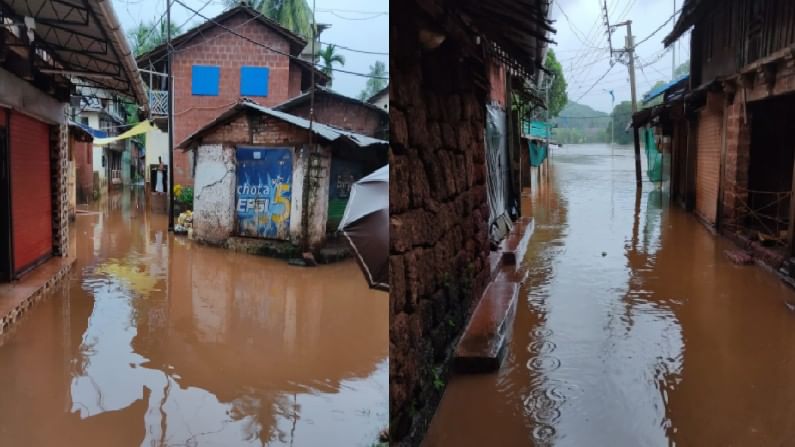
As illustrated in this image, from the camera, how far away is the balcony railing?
5.69 metres

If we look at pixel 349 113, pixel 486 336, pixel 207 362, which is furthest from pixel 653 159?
pixel 349 113

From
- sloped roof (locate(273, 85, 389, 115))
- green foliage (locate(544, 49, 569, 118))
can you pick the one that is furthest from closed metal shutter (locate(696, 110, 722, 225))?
sloped roof (locate(273, 85, 389, 115))

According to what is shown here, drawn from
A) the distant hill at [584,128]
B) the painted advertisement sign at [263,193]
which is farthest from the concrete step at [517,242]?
the distant hill at [584,128]

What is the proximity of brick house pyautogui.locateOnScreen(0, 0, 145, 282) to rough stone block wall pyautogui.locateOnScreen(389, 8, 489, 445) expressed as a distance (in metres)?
1.74

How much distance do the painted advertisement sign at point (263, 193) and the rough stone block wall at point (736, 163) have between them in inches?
276

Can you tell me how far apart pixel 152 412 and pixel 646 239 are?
8464 mm

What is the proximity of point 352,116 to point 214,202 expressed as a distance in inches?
193

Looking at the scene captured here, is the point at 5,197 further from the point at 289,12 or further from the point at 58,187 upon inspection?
the point at 289,12

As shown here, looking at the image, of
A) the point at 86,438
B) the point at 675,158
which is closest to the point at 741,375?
the point at 86,438

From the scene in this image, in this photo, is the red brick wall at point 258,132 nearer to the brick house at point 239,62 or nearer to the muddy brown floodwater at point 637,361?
the brick house at point 239,62

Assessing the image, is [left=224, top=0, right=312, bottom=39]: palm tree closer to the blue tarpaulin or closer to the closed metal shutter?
the closed metal shutter

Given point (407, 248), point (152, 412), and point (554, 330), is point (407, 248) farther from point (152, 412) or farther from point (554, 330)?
point (554, 330)

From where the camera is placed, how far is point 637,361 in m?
4.78

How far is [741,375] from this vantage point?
4488 millimetres
